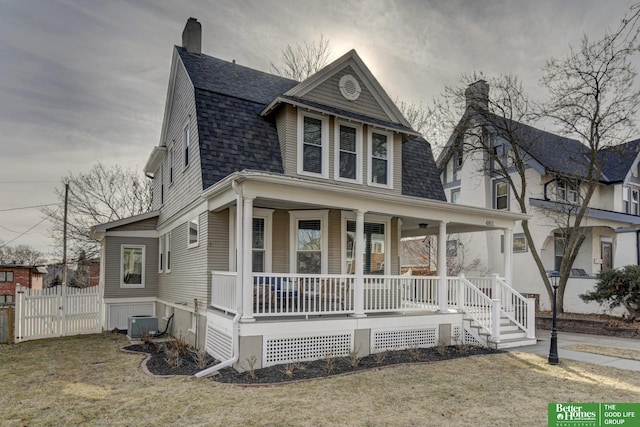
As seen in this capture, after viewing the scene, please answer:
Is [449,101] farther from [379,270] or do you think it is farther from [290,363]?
[290,363]

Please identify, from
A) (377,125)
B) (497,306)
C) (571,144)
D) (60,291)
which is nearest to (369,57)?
(377,125)

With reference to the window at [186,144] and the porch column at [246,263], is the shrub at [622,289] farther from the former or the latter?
the window at [186,144]

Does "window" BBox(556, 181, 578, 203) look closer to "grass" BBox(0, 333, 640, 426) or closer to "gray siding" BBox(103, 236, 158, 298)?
"grass" BBox(0, 333, 640, 426)

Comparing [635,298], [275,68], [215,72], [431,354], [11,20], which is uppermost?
[275,68]

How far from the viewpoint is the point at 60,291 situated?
13.2 metres

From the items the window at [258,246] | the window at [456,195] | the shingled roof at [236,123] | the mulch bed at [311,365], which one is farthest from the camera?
the window at [456,195]

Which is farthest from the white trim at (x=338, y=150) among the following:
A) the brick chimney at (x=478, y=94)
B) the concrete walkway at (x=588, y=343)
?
the brick chimney at (x=478, y=94)

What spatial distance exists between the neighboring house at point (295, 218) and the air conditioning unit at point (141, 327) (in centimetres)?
53

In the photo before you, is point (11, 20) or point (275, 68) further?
point (275, 68)

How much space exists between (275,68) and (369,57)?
10160 mm

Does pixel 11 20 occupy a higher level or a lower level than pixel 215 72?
higher

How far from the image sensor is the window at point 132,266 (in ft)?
45.9

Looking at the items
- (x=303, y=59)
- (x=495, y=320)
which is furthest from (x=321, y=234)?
(x=303, y=59)

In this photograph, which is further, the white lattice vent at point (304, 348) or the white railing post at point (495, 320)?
the white railing post at point (495, 320)
